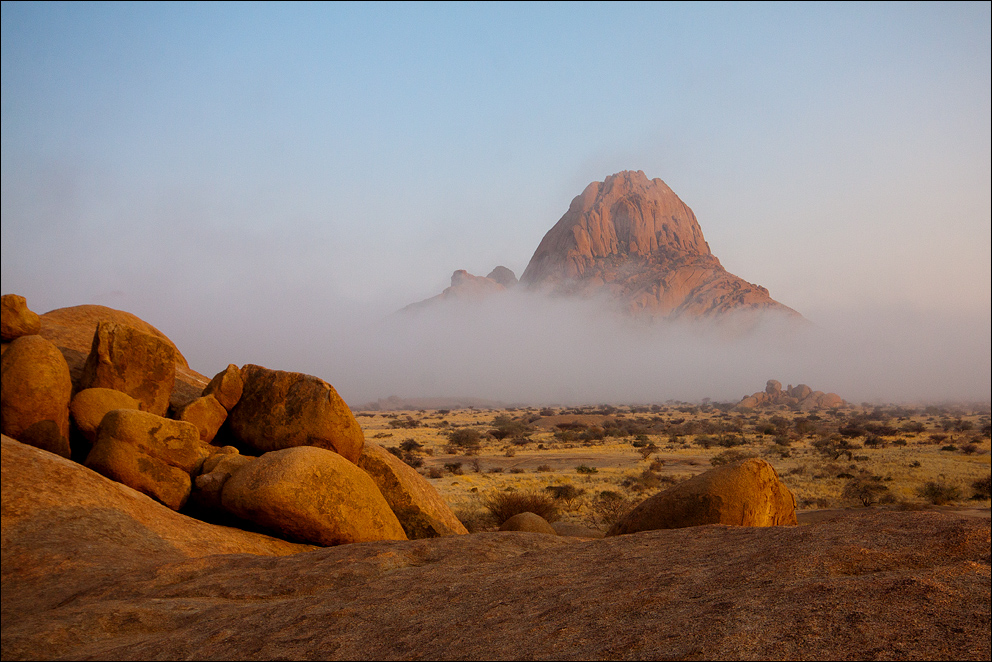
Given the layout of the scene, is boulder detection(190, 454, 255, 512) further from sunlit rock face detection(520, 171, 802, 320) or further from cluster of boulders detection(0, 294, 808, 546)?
sunlit rock face detection(520, 171, 802, 320)

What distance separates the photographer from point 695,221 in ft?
540

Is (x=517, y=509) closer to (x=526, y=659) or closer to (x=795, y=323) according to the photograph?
(x=526, y=659)

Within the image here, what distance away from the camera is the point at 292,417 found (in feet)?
41.3

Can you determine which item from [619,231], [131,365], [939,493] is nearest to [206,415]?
[131,365]

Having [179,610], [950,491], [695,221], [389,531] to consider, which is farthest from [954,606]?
[695,221]

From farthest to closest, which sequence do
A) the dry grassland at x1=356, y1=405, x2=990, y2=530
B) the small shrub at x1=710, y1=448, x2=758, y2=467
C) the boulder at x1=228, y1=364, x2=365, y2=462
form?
the small shrub at x1=710, y1=448, x2=758, y2=467, the dry grassland at x1=356, y1=405, x2=990, y2=530, the boulder at x1=228, y1=364, x2=365, y2=462

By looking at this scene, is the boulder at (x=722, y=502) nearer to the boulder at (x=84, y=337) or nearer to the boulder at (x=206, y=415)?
the boulder at (x=206, y=415)

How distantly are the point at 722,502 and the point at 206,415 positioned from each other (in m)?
10.6

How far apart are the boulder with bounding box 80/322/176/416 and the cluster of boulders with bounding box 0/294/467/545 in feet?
0.07

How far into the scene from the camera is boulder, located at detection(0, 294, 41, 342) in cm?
1176

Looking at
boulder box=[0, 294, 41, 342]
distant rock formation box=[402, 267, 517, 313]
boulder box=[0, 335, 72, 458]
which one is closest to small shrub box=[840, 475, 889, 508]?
boulder box=[0, 335, 72, 458]

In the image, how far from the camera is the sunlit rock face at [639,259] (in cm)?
13538

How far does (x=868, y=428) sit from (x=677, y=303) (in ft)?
301

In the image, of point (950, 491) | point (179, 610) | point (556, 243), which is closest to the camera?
point (179, 610)
